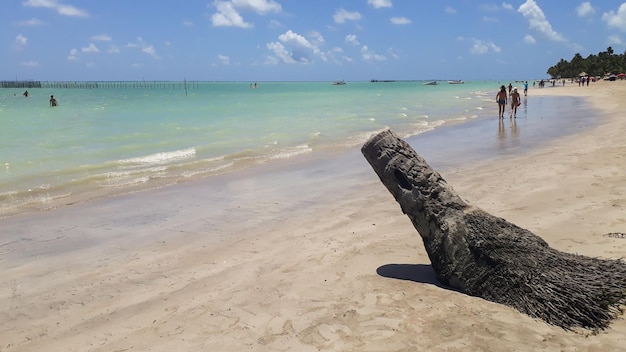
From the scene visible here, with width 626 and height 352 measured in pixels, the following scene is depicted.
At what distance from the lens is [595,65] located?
86312 mm

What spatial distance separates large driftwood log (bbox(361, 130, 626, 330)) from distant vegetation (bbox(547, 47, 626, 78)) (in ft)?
293

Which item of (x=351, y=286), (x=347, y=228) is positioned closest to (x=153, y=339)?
(x=351, y=286)

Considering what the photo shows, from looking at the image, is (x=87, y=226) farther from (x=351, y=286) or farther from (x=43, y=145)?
(x=43, y=145)

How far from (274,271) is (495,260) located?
2.39 meters

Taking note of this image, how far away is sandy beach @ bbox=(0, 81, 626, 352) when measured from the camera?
3.92 meters

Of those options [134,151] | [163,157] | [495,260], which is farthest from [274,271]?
[134,151]

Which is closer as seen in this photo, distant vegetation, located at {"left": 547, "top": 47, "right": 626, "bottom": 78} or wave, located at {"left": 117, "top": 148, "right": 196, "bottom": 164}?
wave, located at {"left": 117, "top": 148, "right": 196, "bottom": 164}

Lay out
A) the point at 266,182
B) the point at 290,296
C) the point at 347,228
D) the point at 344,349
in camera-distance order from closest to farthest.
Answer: the point at 344,349, the point at 290,296, the point at 347,228, the point at 266,182

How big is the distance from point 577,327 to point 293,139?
1626cm

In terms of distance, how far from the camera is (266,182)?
10711 mm

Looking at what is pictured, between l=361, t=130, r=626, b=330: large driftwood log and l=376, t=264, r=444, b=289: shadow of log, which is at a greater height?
l=361, t=130, r=626, b=330: large driftwood log

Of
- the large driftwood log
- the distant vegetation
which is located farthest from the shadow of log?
the distant vegetation

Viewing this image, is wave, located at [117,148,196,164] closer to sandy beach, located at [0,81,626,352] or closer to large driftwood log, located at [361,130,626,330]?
sandy beach, located at [0,81,626,352]

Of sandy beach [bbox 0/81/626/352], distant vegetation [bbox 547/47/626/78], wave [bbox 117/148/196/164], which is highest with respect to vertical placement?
distant vegetation [bbox 547/47/626/78]
